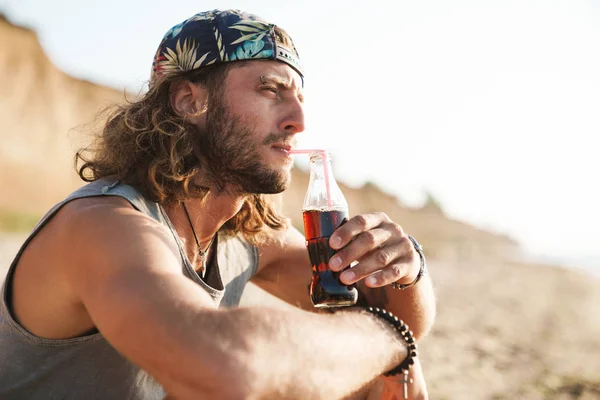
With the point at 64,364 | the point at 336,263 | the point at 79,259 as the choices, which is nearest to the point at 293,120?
the point at 336,263

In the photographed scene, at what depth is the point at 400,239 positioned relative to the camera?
305 centimetres

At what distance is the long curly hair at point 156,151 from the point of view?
328 cm

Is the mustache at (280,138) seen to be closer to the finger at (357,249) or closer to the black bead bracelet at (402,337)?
the finger at (357,249)

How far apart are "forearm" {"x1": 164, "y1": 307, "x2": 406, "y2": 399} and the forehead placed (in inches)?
63.6

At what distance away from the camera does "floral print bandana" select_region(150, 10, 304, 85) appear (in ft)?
11.6

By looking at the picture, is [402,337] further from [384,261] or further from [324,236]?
[324,236]

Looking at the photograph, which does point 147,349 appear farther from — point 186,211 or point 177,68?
point 177,68

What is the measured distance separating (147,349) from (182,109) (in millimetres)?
1983

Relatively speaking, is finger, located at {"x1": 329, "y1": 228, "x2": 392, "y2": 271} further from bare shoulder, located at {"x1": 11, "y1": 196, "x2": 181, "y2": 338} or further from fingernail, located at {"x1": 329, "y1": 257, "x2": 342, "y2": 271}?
bare shoulder, located at {"x1": 11, "y1": 196, "x2": 181, "y2": 338}

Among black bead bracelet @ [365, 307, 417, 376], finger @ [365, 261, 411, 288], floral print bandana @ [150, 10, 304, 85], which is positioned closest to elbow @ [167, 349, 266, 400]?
black bead bracelet @ [365, 307, 417, 376]

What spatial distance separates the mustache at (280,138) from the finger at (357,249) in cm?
78

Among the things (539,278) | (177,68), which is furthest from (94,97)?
(177,68)

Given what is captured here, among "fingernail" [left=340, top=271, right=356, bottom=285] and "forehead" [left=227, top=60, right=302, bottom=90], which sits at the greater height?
"forehead" [left=227, top=60, right=302, bottom=90]

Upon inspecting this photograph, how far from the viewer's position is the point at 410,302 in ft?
11.3
